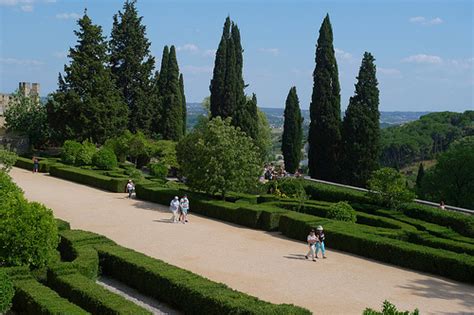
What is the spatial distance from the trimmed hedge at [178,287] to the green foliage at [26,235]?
1.66m

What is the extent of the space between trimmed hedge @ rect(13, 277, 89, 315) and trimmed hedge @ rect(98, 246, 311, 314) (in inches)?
92.0

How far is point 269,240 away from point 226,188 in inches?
215

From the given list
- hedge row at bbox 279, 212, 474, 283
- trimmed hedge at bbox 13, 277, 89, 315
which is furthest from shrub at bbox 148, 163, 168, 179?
trimmed hedge at bbox 13, 277, 89, 315

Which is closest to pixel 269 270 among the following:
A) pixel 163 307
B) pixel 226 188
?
pixel 163 307

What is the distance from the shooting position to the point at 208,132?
25328mm

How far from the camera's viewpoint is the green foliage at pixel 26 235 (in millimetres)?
13508

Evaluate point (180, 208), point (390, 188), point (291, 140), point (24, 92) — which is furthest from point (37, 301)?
point (24, 92)

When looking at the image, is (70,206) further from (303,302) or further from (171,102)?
(171,102)

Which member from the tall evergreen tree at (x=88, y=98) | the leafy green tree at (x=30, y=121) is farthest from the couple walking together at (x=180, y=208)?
the leafy green tree at (x=30, y=121)

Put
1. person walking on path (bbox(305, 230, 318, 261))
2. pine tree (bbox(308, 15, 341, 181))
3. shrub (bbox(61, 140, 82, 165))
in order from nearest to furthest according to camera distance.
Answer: person walking on path (bbox(305, 230, 318, 261)) < shrub (bbox(61, 140, 82, 165)) < pine tree (bbox(308, 15, 341, 181))

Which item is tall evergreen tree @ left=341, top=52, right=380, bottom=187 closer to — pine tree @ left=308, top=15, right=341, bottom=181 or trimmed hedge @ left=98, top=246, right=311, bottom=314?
pine tree @ left=308, top=15, right=341, bottom=181

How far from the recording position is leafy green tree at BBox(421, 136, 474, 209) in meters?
34.5

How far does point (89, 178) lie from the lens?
108ft

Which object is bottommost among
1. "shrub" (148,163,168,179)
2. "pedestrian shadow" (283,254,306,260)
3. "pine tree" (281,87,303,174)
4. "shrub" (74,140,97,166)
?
"pedestrian shadow" (283,254,306,260)
